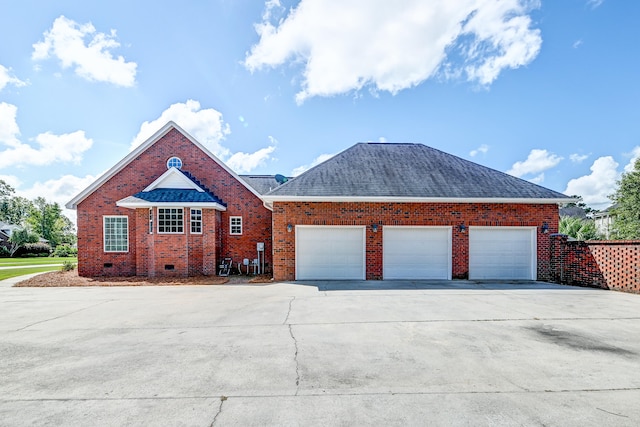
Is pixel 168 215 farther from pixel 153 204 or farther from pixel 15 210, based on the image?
pixel 15 210

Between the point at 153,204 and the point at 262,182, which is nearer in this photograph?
the point at 153,204

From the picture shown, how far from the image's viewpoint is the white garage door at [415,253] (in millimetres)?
12859

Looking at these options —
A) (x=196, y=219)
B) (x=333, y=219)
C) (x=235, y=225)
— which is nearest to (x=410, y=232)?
(x=333, y=219)

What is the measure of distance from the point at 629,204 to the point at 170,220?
34.3 meters

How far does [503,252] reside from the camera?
1309 cm

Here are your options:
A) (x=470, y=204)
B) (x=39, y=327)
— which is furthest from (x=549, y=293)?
(x=39, y=327)

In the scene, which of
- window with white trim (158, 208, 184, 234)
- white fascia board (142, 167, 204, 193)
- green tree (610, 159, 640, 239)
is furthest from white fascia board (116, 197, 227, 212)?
green tree (610, 159, 640, 239)

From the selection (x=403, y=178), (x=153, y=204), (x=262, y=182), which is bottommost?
(x=153, y=204)

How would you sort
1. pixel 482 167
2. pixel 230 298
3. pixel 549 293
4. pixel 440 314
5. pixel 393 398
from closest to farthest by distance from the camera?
1. pixel 393 398
2. pixel 440 314
3. pixel 230 298
4. pixel 549 293
5. pixel 482 167

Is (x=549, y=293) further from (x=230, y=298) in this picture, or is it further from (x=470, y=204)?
(x=230, y=298)

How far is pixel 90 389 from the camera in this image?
390 centimetres

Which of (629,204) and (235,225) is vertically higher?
(629,204)

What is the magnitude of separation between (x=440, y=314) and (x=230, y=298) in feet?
19.5


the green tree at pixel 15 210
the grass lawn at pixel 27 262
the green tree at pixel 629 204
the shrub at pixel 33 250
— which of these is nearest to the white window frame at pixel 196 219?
the grass lawn at pixel 27 262
